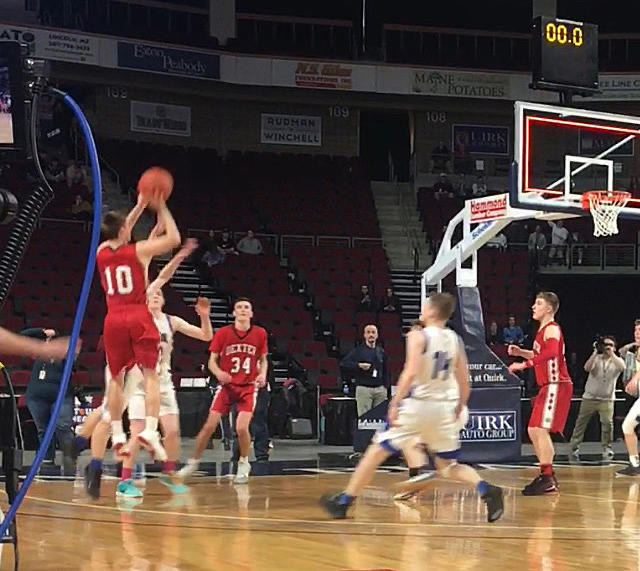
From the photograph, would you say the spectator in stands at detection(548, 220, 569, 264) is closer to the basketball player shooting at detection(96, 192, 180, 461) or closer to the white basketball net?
the white basketball net

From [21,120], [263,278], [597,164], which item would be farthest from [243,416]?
[263,278]

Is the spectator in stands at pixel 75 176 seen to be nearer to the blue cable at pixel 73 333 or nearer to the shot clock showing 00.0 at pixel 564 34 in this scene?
the shot clock showing 00.0 at pixel 564 34

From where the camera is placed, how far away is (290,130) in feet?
96.9

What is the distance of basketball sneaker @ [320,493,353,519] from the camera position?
335 inches

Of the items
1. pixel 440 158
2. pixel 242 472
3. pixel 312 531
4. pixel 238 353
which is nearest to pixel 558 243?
pixel 440 158

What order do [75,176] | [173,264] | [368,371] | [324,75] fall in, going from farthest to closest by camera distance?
[324,75] → [75,176] → [368,371] → [173,264]

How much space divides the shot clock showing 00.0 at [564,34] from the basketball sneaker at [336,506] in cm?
738

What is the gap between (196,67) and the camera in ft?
84.8

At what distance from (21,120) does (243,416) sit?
24.5 ft

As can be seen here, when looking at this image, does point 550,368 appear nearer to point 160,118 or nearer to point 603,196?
point 603,196

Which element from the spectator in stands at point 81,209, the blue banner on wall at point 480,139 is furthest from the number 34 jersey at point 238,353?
the blue banner on wall at point 480,139

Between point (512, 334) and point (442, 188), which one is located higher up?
point (442, 188)

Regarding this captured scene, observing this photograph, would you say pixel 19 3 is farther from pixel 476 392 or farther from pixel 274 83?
pixel 476 392

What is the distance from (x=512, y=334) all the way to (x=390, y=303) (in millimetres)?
2610
